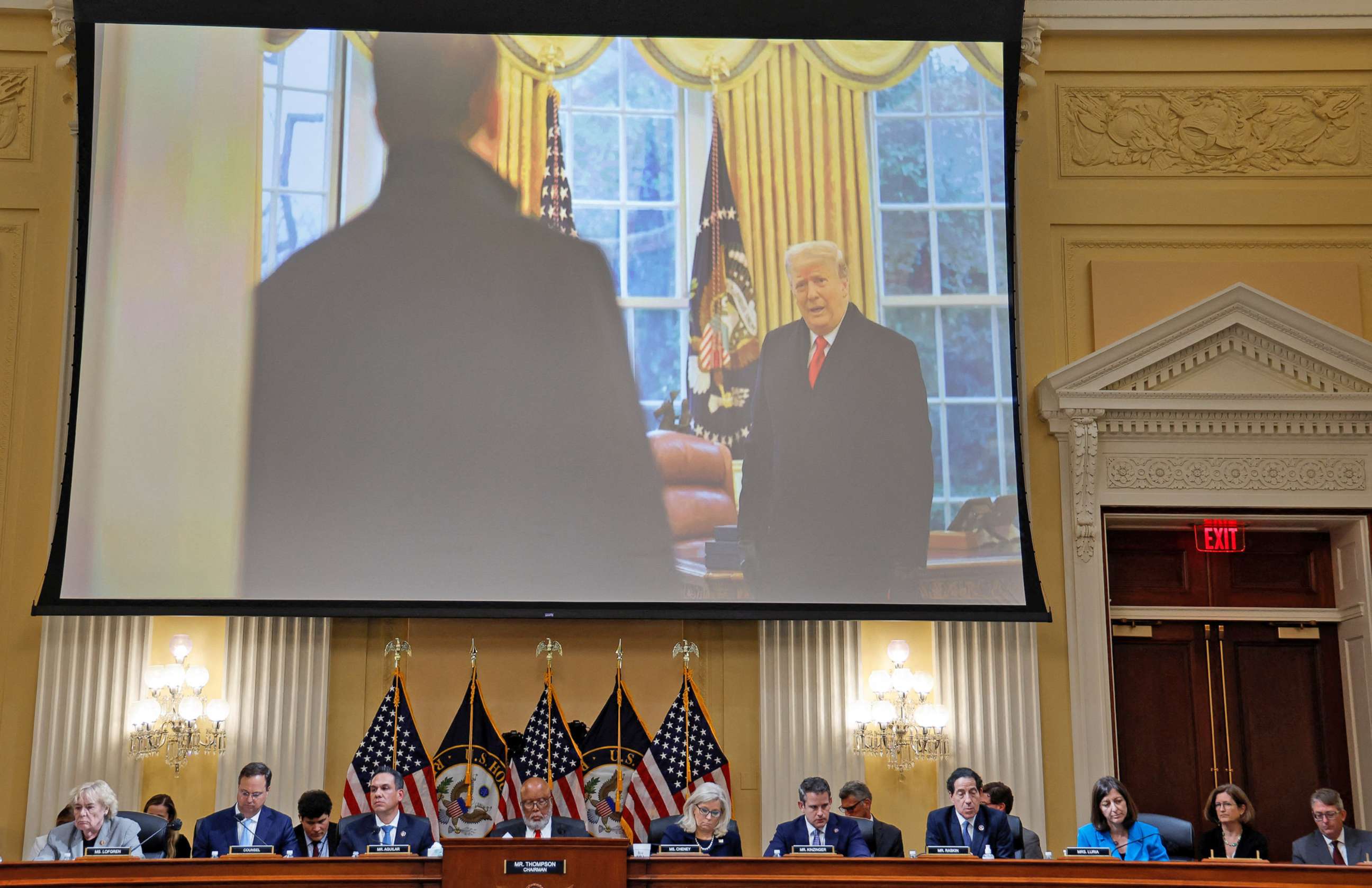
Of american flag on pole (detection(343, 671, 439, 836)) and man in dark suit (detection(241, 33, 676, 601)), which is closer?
american flag on pole (detection(343, 671, 439, 836))

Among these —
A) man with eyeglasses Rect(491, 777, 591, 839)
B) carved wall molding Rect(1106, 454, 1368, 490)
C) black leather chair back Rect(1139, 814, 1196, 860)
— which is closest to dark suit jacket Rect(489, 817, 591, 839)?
man with eyeglasses Rect(491, 777, 591, 839)

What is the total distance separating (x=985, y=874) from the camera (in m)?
5.88

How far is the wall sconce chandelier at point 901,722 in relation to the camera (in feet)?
28.8

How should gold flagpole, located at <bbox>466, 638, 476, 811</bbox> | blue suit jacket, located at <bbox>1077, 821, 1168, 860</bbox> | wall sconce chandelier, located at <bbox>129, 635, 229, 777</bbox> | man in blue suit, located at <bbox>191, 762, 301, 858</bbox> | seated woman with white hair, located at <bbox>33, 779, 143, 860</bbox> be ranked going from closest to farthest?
seated woman with white hair, located at <bbox>33, 779, 143, 860</bbox>, blue suit jacket, located at <bbox>1077, 821, 1168, 860</bbox>, man in blue suit, located at <bbox>191, 762, 301, 858</bbox>, gold flagpole, located at <bbox>466, 638, 476, 811</bbox>, wall sconce chandelier, located at <bbox>129, 635, 229, 777</bbox>

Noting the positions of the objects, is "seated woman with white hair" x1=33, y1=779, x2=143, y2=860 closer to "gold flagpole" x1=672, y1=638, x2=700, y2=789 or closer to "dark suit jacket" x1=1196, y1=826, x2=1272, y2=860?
"gold flagpole" x1=672, y1=638, x2=700, y2=789

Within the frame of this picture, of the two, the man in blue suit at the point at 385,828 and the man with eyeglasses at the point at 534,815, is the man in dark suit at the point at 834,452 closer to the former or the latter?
the man with eyeglasses at the point at 534,815

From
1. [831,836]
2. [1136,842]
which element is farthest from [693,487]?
[1136,842]

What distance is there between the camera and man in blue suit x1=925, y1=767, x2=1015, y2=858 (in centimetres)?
729

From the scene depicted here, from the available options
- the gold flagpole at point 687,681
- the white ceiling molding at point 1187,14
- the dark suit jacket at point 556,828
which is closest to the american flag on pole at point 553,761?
the dark suit jacket at point 556,828

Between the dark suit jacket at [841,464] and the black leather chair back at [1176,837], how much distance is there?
7.27 feet

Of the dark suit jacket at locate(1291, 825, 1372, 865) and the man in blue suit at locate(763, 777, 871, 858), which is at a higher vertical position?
the man in blue suit at locate(763, 777, 871, 858)

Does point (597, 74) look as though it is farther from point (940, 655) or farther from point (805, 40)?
point (940, 655)

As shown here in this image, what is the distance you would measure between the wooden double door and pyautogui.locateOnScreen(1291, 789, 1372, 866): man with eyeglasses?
202 cm

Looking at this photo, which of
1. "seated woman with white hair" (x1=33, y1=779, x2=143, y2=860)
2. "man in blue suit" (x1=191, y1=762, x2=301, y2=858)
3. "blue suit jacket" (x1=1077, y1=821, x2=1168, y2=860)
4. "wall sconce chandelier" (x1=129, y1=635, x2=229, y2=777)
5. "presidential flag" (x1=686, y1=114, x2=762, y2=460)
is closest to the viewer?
"seated woman with white hair" (x1=33, y1=779, x2=143, y2=860)
